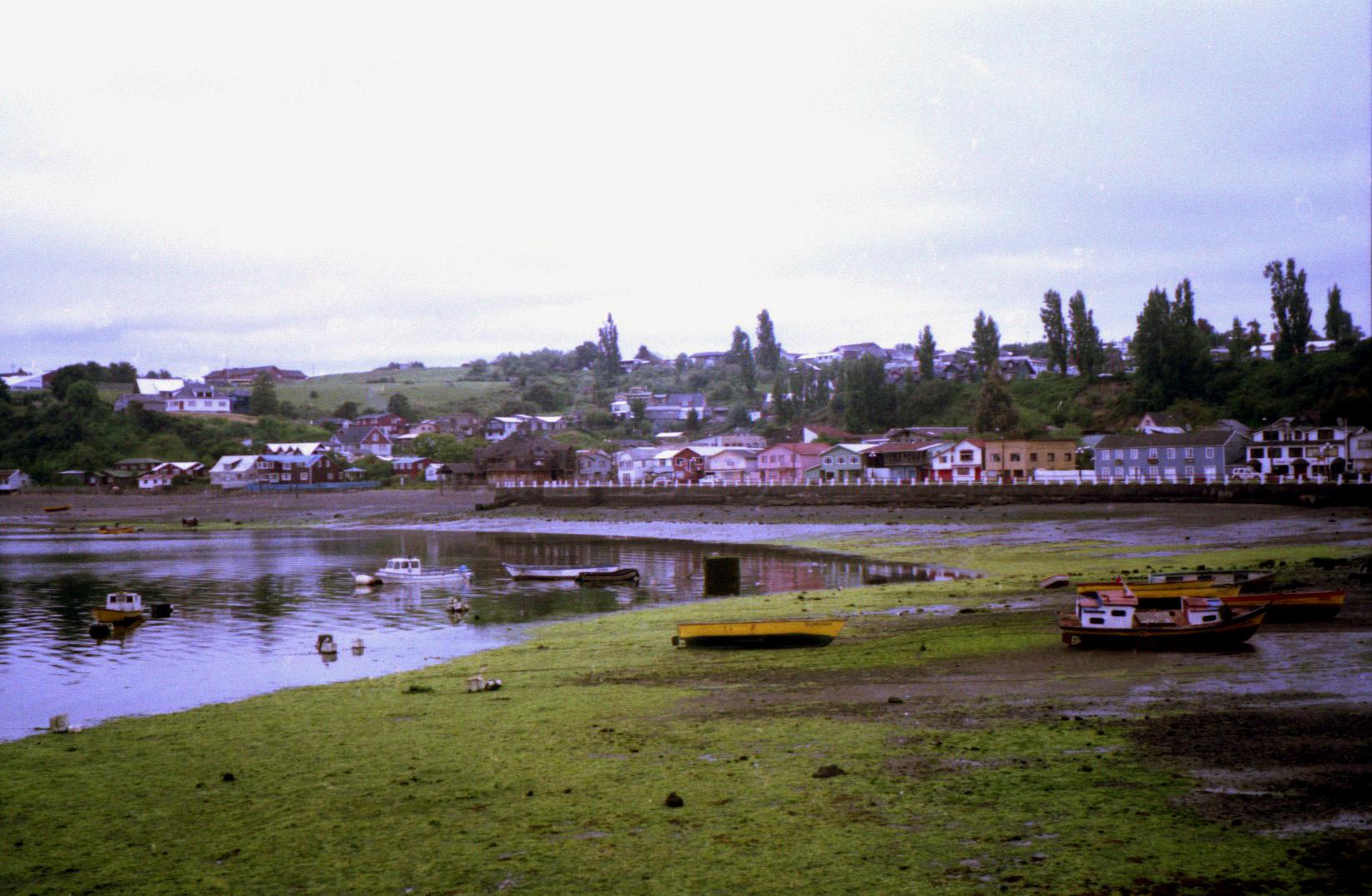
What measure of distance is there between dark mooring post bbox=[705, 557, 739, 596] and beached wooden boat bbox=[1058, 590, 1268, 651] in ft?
65.1

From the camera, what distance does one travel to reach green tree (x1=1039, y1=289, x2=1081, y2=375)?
146 meters

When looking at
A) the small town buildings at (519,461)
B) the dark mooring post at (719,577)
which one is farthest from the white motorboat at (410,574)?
the small town buildings at (519,461)

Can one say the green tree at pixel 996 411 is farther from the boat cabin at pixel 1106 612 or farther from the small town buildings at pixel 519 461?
the boat cabin at pixel 1106 612

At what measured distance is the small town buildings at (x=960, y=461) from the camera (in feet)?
373

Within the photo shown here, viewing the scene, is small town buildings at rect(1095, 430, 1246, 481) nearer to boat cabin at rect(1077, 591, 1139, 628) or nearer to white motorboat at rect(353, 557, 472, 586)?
white motorboat at rect(353, 557, 472, 586)

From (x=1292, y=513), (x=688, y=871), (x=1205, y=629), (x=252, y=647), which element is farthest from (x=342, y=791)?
(x=1292, y=513)

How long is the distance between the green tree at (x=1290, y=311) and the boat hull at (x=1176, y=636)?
11583 centimetres

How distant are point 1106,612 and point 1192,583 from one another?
6.97 m

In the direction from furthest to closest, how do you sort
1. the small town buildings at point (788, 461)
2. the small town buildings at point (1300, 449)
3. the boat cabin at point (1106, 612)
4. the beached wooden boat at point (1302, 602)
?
the small town buildings at point (788, 461) → the small town buildings at point (1300, 449) → the beached wooden boat at point (1302, 602) → the boat cabin at point (1106, 612)

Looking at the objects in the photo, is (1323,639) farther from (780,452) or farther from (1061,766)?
(780,452)

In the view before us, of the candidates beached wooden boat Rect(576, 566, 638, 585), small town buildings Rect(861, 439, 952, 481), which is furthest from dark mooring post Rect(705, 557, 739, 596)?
small town buildings Rect(861, 439, 952, 481)

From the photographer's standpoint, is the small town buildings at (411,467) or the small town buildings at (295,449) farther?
the small town buildings at (411,467)

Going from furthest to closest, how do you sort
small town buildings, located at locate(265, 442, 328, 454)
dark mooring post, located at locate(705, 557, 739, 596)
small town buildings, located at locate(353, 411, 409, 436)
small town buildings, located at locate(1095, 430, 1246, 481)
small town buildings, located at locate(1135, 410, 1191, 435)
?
small town buildings, located at locate(353, 411, 409, 436), small town buildings, located at locate(265, 442, 328, 454), small town buildings, located at locate(1135, 410, 1191, 435), small town buildings, located at locate(1095, 430, 1246, 481), dark mooring post, located at locate(705, 557, 739, 596)

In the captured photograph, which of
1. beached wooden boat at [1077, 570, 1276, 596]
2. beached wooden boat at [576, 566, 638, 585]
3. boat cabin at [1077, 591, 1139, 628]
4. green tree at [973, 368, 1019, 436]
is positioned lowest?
beached wooden boat at [576, 566, 638, 585]
